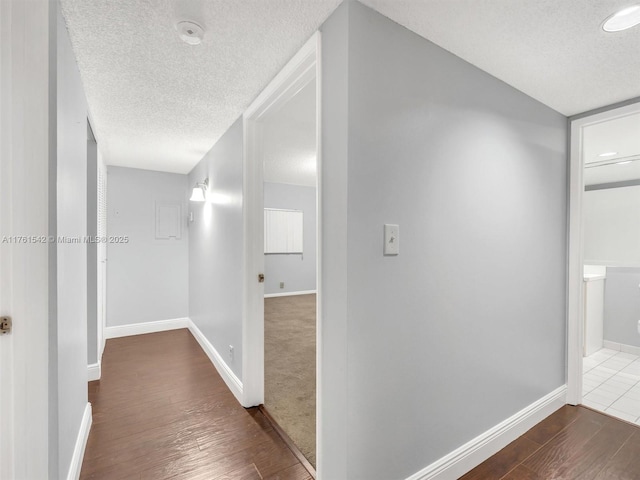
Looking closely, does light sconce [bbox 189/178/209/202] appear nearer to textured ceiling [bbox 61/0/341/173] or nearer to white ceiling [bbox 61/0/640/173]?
textured ceiling [bbox 61/0/341/173]

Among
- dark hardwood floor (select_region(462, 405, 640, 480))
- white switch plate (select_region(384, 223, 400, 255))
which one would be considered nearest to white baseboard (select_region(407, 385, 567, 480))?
dark hardwood floor (select_region(462, 405, 640, 480))

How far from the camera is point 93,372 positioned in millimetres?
2736

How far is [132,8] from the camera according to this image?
1279 mm

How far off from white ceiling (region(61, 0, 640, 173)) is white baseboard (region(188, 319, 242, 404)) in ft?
7.32

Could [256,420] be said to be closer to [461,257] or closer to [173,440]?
[173,440]

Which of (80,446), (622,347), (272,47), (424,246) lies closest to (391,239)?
(424,246)

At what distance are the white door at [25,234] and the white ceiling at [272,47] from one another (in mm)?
373

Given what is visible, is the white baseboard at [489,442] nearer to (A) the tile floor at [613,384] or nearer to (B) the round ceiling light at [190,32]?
(A) the tile floor at [613,384]

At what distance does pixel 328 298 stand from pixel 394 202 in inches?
21.6

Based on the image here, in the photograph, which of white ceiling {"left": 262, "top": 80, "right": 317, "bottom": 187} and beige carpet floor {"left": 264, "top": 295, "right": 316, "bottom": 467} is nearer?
beige carpet floor {"left": 264, "top": 295, "right": 316, "bottom": 467}

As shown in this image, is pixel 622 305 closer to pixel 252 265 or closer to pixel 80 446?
pixel 252 265

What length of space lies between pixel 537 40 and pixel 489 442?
2.26m

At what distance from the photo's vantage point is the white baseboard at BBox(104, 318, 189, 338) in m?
3.94

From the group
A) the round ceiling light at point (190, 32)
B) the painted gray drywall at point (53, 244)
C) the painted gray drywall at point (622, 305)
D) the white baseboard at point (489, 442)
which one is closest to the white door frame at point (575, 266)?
the white baseboard at point (489, 442)
